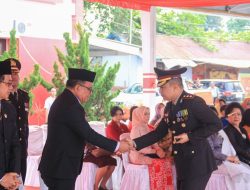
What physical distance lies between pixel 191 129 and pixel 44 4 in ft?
35.4

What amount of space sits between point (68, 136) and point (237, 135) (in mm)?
2878

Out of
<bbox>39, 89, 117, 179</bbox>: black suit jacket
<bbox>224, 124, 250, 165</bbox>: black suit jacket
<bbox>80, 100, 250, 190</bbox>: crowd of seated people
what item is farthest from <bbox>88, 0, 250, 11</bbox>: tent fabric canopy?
<bbox>39, 89, 117, 179</bbox>: black suit jacket

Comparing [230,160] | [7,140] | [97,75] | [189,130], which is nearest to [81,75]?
[7,140]

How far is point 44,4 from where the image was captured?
48.4 feet

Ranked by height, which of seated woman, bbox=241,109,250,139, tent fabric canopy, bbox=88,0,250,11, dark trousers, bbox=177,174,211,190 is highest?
tent fabric canopy, bbox=88,0,250,11

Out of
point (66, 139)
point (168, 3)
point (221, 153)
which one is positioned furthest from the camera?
point (168, 3)

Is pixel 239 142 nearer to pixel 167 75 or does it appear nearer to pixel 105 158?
pixel 105 158

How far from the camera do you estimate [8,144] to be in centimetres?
360

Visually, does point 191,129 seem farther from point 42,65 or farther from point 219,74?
point 219,74

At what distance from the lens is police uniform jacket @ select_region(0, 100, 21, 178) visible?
11.7 feet

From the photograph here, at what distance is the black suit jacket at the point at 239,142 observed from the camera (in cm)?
645

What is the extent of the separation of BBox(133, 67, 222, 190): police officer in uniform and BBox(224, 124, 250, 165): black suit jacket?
5.81ft

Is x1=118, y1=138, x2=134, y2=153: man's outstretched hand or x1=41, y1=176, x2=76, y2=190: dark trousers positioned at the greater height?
x1=118, y1=138, x2=134, y2=153: man's outstretched hand

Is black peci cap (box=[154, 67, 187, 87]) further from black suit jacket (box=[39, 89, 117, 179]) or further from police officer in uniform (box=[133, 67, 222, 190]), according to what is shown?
black suit jacket (box=[39, 89, 117, 179])
